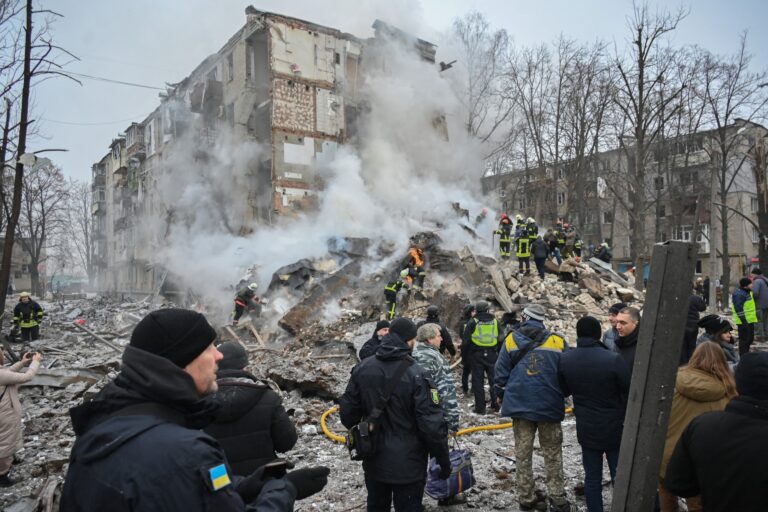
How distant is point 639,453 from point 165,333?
2109 mm

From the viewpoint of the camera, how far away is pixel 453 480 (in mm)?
4695

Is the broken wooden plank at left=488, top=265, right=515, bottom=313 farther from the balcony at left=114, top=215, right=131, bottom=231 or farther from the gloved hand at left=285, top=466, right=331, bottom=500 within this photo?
the balcony at left=114, top=215, right=131, bottom=231

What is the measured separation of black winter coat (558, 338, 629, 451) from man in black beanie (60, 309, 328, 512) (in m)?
3.06

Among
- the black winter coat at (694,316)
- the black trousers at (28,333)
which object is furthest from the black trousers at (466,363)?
the black trousers at (28,333)

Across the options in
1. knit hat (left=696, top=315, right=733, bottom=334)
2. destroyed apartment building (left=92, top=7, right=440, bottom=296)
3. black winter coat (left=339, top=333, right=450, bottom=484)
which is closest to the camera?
black winter coat (left=339, top=333, right=450, bottom=484)

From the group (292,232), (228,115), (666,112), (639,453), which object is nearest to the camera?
(639,453)

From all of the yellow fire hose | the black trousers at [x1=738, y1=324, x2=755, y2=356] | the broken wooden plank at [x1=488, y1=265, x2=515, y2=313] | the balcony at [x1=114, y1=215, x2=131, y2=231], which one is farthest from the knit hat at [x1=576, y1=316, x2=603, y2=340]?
the balcony at [x1=114, y1=215, x2=131, y2=231]

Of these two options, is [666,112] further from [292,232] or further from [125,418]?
[125,418]

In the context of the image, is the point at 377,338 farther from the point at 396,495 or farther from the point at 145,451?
the point at 145,451

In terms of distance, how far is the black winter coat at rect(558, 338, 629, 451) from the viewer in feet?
13.1

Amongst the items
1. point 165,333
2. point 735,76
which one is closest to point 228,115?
point 735,76

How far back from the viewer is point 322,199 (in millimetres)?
26438

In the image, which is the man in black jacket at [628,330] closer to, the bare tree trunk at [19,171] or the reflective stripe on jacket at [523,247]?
the reflective stripe on jacket at [523,247]

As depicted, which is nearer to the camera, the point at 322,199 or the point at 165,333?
the point at 165,333
